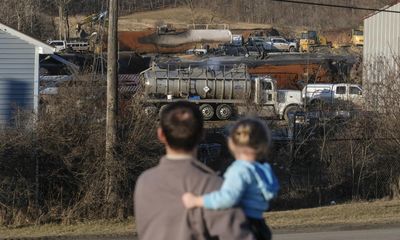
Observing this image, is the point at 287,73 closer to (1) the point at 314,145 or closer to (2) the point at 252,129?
(1) the point at 314,145

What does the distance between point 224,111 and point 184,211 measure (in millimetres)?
33635

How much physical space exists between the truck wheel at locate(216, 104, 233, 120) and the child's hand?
33360 mm

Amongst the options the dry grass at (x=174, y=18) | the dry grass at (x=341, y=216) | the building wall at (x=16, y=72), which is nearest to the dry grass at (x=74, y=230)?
the dry grass at (x=341, y=216)

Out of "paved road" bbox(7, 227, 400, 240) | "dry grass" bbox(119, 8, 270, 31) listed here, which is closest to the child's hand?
"paved road" bbox(7, 227, 400, 240)

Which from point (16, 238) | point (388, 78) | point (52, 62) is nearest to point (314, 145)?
point (388, 78)

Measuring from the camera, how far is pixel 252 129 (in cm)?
386

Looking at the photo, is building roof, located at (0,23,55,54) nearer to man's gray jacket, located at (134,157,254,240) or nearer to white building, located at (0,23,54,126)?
white building, located at (0,23,54,126)

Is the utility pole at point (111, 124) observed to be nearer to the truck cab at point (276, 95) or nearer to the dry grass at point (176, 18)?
the truck cab at point (276, 95)

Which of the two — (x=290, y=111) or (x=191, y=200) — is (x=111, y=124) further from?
(x=290, y=111)

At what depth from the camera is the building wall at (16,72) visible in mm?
22484

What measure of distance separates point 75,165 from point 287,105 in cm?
2154

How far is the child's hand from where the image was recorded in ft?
11.8

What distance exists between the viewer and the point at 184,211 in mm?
3680

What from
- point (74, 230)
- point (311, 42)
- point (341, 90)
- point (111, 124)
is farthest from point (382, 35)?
point (311, 42)
